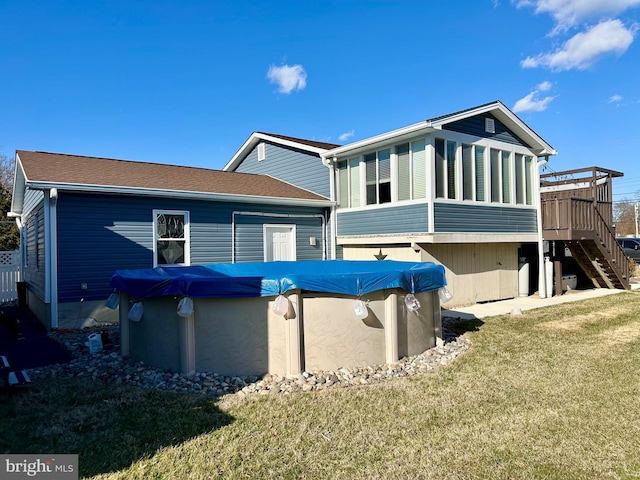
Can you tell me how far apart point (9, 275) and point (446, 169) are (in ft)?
43.4

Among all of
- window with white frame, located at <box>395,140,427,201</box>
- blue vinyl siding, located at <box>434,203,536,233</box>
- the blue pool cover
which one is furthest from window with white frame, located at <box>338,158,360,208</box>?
the blue pool cover

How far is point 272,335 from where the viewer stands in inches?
182

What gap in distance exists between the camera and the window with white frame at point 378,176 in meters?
9.97

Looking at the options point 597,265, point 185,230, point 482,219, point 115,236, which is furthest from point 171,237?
point 597,265

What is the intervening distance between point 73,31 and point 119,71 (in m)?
2.80

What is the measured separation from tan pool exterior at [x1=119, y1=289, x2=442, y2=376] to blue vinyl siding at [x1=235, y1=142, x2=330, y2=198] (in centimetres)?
717

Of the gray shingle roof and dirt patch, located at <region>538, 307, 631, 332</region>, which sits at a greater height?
the gray shingle roof

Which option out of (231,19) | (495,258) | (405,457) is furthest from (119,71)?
(405,457)

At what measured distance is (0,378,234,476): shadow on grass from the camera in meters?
2.89

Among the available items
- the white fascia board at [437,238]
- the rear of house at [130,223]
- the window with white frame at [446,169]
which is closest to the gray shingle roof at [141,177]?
the rear of house at [130,223]

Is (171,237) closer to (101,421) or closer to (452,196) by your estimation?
(101,421)

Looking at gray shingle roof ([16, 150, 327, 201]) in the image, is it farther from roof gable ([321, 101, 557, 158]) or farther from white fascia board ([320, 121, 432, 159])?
roof gable ([321, 101, 557, 158])

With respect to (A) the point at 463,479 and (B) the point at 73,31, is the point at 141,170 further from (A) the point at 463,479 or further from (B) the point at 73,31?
(A) the point at 463,479

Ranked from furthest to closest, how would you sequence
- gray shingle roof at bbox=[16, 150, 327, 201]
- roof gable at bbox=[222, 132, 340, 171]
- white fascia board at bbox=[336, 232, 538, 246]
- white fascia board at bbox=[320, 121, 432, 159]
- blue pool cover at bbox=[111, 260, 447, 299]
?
1. roof gable at bbox=[222, 132, 340, 171]
2. white fascia board at bbox=[336, 232, 538, 246]
3. white fascia board at bbox=[320, 121, 432, 159]
4. gray shingle roof at bbox=[16, 150, 327, 201]
5. blue pool cover at bbox=[111, 260, 447, 299]
